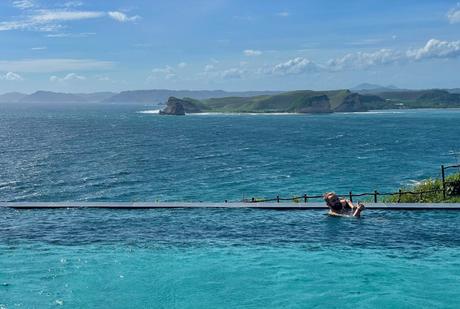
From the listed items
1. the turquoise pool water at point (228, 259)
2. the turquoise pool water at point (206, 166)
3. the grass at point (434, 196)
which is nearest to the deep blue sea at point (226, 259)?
the turquoise pool water at point (228, 259)

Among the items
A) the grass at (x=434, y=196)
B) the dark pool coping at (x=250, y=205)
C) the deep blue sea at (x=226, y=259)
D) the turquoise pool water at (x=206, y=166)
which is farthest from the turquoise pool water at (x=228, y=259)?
the turquoise pool water at (x=206, y=166)

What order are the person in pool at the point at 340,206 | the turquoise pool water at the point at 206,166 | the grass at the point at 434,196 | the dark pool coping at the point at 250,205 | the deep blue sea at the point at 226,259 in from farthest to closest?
1. the turquoise pool water at the point at 206,166
2. the grass at the point at 434,196
3. the dark pool coping at the point at 250,205
4. the person in pool at the point at 340,206
5. the deep blue sea at the point at 226,259

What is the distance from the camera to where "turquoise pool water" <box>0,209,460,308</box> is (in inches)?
935

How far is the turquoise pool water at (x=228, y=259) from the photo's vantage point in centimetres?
2375

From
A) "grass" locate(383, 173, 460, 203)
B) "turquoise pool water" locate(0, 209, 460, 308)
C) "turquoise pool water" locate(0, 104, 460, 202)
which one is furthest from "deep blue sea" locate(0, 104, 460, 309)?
"turquoise pool water" locate(0, 104, 460, 202)

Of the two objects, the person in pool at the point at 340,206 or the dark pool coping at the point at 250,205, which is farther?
the dark pool coping at the point at 250,205

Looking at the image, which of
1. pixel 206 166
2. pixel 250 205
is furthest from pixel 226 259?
pixel 206 166

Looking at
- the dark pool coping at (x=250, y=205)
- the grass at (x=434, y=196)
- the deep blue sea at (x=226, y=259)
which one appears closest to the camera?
the deep blue sea at (x=226, y=259)

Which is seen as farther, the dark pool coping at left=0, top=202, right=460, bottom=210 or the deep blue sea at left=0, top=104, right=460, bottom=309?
the dark pool coping at left=0, top=202, right=460, bottom=210

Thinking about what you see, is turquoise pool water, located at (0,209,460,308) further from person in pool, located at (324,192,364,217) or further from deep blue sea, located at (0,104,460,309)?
person in pool, located at (324,192,364,217)

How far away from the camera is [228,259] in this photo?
28.8m

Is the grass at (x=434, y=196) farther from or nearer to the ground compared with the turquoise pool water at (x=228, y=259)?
farther from the ground

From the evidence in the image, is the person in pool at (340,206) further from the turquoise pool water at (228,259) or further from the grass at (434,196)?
the grass at (434,196)

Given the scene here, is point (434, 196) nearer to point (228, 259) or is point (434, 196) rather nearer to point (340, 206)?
point (340, 206)
